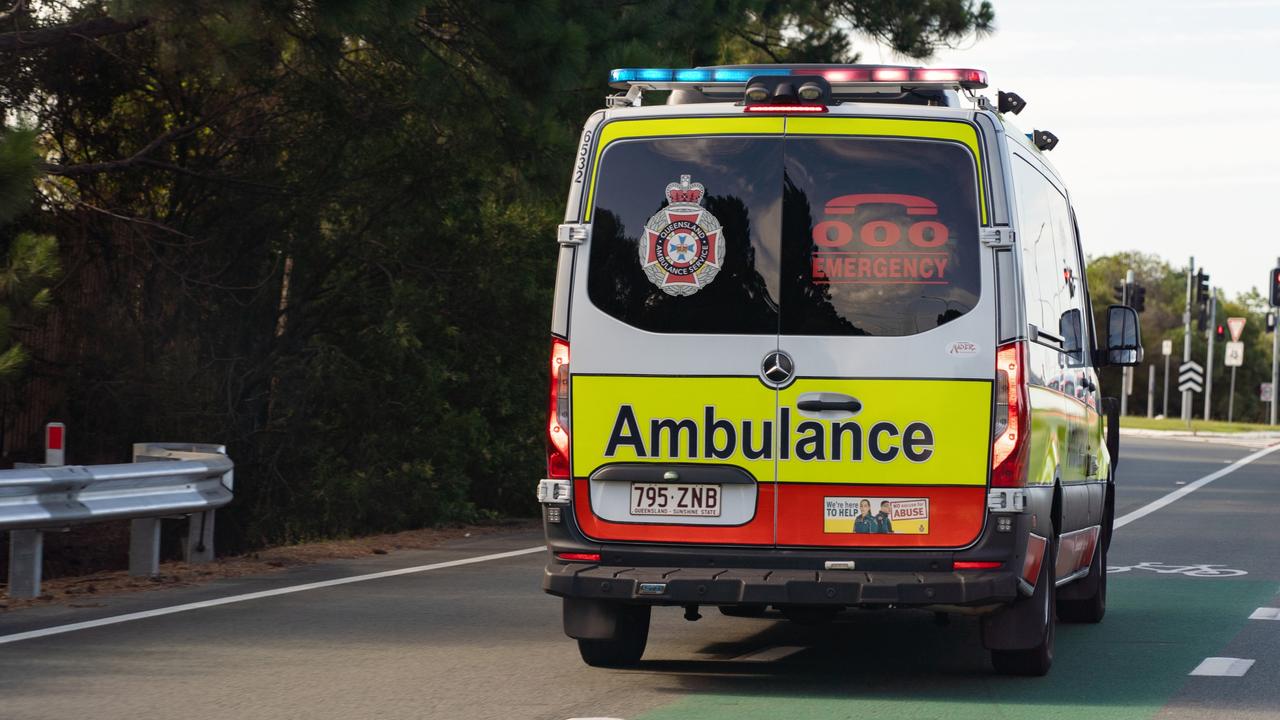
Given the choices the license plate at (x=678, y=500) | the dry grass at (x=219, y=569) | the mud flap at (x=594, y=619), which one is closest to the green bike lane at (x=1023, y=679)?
the mud flap at (x=594, y=619)

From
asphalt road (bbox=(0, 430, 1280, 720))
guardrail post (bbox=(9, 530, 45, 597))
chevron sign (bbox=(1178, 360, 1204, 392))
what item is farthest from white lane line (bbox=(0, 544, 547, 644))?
chevron sign (bbox=(1178, 360, 1204, 392))

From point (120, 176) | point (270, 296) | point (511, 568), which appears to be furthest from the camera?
point (270, 296)

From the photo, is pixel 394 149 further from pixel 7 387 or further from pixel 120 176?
pixel 7 387

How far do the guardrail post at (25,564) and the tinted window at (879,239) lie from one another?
5.39 metres

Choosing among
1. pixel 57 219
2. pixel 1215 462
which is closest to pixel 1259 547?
pixel 57 219

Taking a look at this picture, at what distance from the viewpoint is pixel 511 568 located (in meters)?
13.6

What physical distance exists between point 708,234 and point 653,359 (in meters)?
0.61

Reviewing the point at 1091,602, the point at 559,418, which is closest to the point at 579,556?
the point at 559,418

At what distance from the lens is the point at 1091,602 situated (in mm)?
11039

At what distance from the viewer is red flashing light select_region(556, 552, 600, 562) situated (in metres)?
8.09

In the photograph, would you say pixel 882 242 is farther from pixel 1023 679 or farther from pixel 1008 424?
pixel 1023 679

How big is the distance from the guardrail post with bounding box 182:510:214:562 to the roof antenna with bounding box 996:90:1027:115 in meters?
6.91

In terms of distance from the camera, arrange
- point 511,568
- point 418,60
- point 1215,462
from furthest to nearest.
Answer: point 1215,462 → point 418,60 → point 511,568

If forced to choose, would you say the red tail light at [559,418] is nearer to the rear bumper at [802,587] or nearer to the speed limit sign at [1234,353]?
the rear bumper at [802,587]
